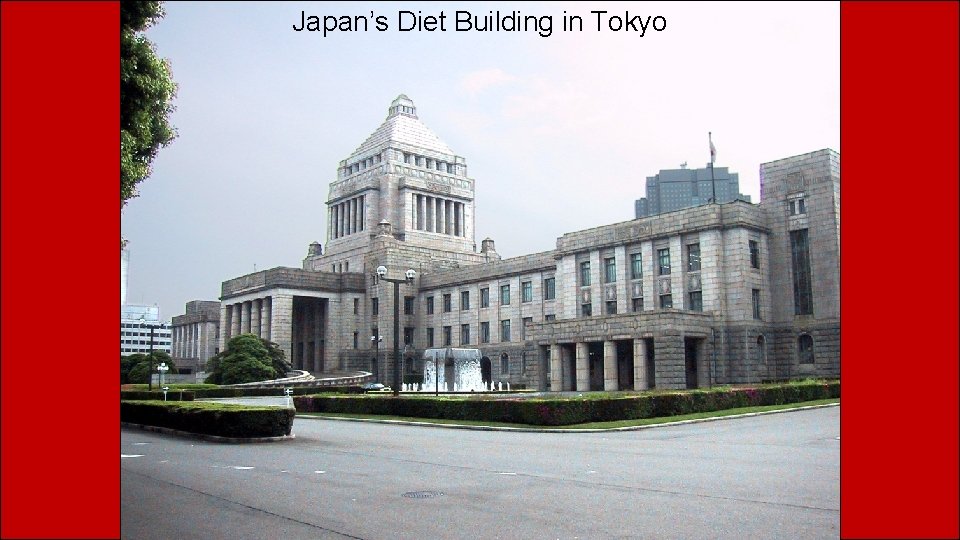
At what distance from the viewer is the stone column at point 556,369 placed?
181 feet

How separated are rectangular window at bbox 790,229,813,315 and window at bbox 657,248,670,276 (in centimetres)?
840

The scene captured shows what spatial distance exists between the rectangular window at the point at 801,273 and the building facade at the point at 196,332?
84591mm

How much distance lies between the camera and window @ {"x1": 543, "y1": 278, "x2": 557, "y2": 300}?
73.9 metres

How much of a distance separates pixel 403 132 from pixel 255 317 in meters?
36.6

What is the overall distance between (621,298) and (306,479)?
48.7 meters

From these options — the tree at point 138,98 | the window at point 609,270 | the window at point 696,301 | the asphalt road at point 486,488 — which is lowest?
the asphalt road at point 486,488

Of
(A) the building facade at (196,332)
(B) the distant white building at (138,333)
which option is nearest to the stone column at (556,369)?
(A) the building facade at (196,332)

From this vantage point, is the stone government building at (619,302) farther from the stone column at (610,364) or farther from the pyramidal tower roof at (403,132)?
the pyramidal tower roof at (403,132)

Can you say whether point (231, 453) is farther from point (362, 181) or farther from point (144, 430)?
point (362, 181)

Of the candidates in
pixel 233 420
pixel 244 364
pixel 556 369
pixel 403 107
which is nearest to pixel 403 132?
pixel 403 107
